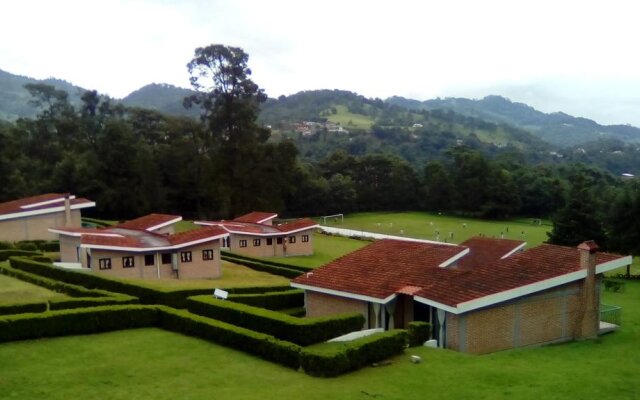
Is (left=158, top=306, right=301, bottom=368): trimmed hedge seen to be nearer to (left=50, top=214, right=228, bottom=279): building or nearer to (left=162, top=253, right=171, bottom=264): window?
(left=50, top=214, right=228, bottom=279): building

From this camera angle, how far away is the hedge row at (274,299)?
2705 cm

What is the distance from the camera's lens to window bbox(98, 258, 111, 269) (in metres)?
32.9

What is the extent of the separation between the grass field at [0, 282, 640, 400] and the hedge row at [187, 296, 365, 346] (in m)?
1.63

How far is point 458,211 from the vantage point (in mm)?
99688

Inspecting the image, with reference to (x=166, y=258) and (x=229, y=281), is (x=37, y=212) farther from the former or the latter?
(x=229, y=281)

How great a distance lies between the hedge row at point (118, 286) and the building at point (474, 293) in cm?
481

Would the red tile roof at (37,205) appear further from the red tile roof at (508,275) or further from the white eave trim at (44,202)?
the red tile roof at (508,275)

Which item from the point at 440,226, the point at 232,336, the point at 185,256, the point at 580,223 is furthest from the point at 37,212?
the point at 440,226

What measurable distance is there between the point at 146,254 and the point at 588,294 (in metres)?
23.0

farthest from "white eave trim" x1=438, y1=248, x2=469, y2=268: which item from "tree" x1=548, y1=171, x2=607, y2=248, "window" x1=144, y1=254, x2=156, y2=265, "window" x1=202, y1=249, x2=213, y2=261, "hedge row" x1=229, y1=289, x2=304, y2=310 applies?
"tree" x1=548, y1=171, x2=607, y2=248

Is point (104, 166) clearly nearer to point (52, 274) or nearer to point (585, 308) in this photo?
point (52, 274)

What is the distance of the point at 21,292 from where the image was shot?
2688cm

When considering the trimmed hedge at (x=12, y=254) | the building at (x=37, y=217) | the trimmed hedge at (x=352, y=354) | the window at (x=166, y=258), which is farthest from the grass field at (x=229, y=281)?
the building at (x=37, y=217)

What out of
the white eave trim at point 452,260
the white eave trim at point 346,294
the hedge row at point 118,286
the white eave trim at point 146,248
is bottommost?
the hedge row at point 118,286
